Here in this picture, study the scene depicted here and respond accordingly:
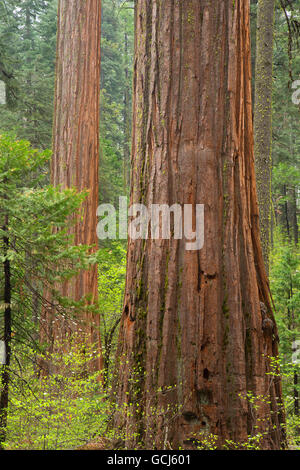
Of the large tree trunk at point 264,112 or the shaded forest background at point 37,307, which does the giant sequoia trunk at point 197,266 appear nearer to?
the shaded forest background at point 37,307

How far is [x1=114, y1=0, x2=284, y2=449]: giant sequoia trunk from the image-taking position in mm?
3285

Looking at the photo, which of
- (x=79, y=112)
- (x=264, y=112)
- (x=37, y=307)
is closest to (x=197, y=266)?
(x=37, y=307)

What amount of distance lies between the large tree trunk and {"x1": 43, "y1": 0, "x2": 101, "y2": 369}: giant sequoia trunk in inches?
133

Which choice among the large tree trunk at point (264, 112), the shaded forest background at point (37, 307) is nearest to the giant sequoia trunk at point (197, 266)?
the shaded forest background at point (37, 307)

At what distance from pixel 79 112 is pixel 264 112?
3.86 metres

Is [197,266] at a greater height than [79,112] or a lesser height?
lesser

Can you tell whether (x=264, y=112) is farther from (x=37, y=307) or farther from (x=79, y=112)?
(x=37, y=307)

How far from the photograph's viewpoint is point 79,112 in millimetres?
7184

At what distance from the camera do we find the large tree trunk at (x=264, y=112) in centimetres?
904

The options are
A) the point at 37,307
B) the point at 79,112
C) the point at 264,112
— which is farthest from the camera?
the point at 264,112

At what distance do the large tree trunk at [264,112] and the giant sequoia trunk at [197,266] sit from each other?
5467 mm

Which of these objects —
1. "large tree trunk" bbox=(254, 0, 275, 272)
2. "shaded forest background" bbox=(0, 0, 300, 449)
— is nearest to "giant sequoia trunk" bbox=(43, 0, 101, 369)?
"shaded forest background" bbox=(0, 0, 300, 449)

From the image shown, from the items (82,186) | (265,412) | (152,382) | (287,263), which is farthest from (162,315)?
(287,263)

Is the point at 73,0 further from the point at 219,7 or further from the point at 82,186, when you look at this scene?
the point at 219,7
